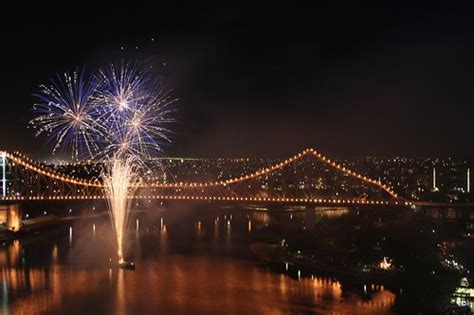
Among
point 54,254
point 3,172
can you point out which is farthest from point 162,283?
point 3,172

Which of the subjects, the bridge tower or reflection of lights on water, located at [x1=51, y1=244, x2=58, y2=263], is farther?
the bridge tower

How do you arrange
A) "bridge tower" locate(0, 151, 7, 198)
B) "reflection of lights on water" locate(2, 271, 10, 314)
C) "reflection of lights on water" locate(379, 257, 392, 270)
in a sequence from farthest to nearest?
"bridge tower" locate(0, 151, 7, 198), "reflection of lights on water" locate(379, 257, 392, 270), "reflection of lights on water" locate(2, 271, 10, 314)

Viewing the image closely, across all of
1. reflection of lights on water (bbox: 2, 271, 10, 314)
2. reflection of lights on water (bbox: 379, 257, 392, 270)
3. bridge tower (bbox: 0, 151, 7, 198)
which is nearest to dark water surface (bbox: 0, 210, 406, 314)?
reflection of lights on water (bbox: 2, 271, 10, 314)

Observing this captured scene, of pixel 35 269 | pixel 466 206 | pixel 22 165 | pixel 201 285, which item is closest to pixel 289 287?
pixel 201 285

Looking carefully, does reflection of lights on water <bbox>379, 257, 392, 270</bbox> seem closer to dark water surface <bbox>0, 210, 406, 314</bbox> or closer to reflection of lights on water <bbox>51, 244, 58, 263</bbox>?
dark water surface <bbox>0, 210, 406, 314</bbox>

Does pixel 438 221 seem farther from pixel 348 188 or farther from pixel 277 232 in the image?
pixel 348 188

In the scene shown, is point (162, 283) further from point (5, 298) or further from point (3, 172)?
point (3, 172)

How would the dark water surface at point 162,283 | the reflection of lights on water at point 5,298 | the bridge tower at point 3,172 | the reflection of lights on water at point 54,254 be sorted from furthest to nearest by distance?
the bridge tower at point 3,172 → the reflection of lights on water at point 54,254 → the dark water surface at point 162,283 → the reflection of lights on water at point 5,298

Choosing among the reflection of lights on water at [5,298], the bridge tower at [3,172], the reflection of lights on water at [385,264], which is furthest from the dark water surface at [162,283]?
the bridge tower at [3,172]

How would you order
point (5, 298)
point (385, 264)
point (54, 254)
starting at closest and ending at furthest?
1. point (5, 298)
2. point (385, 264)
3. point (54, 254)

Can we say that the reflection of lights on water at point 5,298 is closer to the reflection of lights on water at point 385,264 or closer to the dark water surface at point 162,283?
the dark water surface at point 162,283
